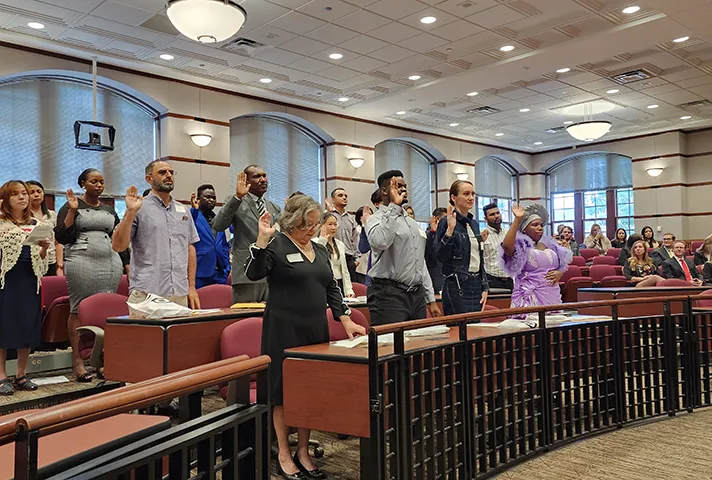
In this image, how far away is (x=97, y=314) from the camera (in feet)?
14.1

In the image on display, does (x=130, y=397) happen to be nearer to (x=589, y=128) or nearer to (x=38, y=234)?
(x=38, y=234)

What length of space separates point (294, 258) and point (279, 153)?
9.72 metres

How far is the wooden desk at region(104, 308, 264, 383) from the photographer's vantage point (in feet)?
11.1

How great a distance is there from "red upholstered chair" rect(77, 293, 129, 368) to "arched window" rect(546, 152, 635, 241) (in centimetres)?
1482

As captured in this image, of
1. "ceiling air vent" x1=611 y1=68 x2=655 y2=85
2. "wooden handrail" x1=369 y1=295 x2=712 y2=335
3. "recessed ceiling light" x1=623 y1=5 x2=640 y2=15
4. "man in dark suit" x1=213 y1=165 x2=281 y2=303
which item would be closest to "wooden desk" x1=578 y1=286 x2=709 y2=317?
"wooden handrail" x1=369 y1=295 x2=712 y2=335

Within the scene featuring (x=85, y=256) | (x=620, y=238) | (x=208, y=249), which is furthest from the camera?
(x=620, y=238)

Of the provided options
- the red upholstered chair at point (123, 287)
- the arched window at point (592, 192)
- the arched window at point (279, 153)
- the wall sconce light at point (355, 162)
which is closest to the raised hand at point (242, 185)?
the red upholstered chair at point (123, 287)

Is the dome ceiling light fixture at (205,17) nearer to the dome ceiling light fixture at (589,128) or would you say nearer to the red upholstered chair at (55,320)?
the red upholstered chair at (55,320)

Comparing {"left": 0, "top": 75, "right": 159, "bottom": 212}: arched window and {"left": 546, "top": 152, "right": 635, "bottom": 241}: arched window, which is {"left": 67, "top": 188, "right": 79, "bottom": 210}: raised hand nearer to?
{"left": 0, "top": 75, "right": 159, "bottom": 212}: arched window

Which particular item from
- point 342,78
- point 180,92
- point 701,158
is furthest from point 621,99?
point 180,92

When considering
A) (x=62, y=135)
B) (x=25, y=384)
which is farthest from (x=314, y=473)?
(x=62, y=135)

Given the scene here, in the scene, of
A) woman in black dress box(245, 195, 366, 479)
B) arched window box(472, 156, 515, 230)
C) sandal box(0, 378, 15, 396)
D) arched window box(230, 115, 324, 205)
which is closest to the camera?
woman in black dress box(245, 195, 366, 479)

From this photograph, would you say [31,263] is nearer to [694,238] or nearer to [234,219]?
[234,219]

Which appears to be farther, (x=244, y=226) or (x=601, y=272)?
(x=601, y=272)
